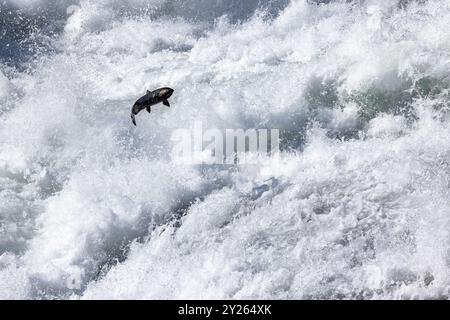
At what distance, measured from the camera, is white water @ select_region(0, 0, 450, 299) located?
625 centimetres

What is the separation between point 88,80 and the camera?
10.5 metres

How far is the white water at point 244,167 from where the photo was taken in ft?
20.5

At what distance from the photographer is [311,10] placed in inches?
403

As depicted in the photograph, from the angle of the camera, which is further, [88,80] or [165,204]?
[88,80]

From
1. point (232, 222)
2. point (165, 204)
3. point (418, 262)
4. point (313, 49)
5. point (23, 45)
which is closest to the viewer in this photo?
point (418, 262)

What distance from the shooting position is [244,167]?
7898mm

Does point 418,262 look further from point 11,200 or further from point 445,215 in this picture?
point 11,200

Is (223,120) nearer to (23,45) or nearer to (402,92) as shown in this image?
(402,92)

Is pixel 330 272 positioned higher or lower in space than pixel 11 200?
lower

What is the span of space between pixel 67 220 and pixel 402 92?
524 cm

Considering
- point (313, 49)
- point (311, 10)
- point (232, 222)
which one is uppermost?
point (311, 10)

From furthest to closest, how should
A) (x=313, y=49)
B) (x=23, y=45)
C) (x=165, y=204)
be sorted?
(x=23, y=45) < (x=313, y=49) < (x=165, y=204)
